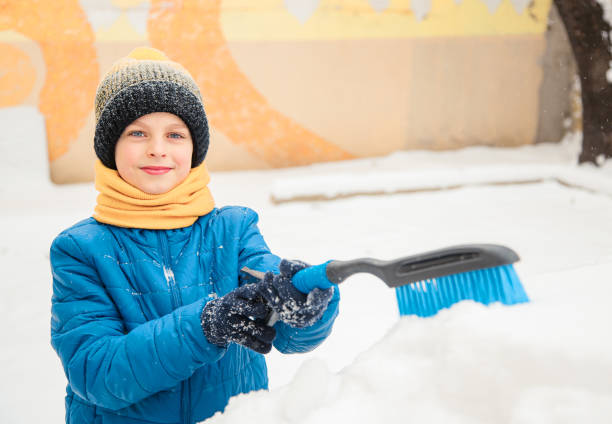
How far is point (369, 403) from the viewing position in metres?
0.76

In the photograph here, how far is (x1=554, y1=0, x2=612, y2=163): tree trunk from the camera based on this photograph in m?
4.54

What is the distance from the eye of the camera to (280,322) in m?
1.16

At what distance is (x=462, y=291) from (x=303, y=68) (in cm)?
479

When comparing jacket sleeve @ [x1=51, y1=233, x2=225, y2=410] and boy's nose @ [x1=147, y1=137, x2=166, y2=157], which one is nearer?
jacket sleeve @ [x1=51, y1=233, x2=225, y2=410]

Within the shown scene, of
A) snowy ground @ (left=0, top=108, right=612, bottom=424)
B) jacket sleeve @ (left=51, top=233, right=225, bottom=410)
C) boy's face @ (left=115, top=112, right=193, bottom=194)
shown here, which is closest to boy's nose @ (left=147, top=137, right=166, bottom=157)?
boy's face @ (left=115, top=112, right=193, bottom=194)

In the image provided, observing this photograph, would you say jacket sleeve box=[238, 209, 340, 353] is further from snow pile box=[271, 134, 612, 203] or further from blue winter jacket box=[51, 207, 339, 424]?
snow pile box=[271, 134, 612, 203]

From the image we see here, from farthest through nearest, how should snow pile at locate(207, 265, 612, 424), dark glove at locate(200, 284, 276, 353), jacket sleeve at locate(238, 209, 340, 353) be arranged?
1. jacket sleeve at locate(238, 209, 340, 353)
2. dark glove at locate(200, 284, 276, 353)
3. snow pile at locate(207, 265, 612, 424)

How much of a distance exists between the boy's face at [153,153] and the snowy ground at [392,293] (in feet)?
1.86

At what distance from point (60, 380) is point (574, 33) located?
15.9ft

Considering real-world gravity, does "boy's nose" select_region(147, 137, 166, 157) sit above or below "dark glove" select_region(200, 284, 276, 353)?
above

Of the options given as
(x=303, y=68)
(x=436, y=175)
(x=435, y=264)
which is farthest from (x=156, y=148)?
(x=303, y=68)

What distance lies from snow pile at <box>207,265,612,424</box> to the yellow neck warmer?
0.48m

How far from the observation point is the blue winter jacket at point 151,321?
976 millimetres

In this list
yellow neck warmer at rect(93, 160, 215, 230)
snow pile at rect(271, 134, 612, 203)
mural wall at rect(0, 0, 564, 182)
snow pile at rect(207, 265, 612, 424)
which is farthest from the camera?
mural wall at rect(0, 0, 564, 182)
